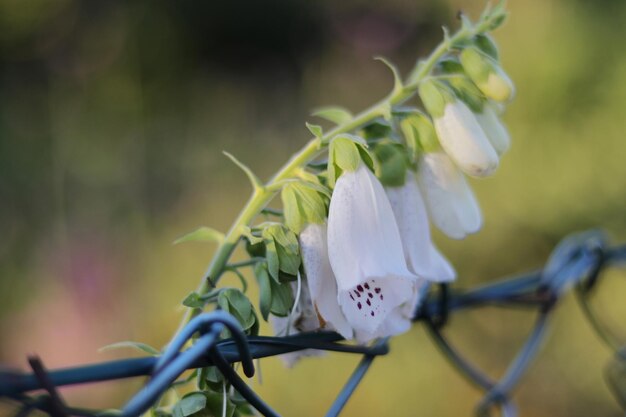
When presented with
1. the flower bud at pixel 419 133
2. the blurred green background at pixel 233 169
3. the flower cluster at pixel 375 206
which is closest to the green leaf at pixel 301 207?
the flower cluster at pixel 375 206

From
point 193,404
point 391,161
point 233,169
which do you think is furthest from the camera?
point 233,169

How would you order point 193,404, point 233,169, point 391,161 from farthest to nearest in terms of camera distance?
point 233,169 → point 391,161 → point 193,404

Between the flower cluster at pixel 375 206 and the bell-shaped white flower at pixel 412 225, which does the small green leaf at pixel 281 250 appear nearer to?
the flower cluster at pixel 375 206

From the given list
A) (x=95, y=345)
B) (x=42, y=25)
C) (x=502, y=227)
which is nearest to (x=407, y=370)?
(x=502, y=227)

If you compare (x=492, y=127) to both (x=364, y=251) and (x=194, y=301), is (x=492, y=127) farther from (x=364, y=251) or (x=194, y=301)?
(x=194, y=301)

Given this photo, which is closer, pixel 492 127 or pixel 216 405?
pixel 216 405

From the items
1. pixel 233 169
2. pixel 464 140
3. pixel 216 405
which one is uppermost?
pixel 233 169

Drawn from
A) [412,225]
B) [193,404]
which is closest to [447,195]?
[412,225]

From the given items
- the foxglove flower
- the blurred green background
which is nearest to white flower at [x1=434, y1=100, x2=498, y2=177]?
the foxglove flower
